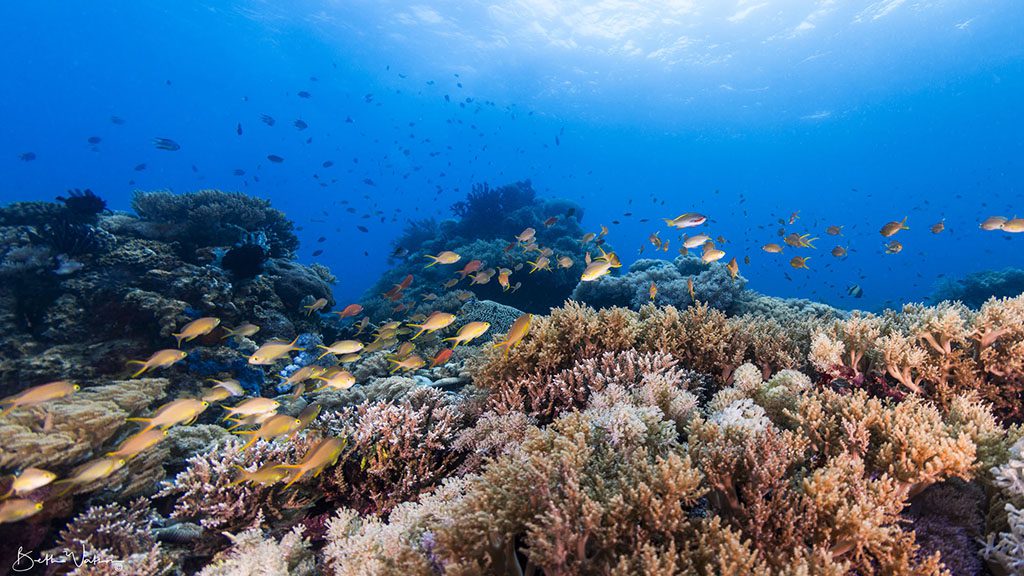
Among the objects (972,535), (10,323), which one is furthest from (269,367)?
(972,535)

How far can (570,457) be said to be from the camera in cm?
231

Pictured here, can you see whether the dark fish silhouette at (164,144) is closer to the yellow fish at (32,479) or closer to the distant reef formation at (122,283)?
the distant reef formation at (122,283)

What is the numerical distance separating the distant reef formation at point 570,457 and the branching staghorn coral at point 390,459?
0.07ft

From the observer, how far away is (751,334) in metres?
4.73

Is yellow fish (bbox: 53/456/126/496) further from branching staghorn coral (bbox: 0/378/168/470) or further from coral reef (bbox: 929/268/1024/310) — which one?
coral reef (bbox: 929/268/1024/310)

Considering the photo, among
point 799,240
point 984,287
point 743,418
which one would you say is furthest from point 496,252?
point 984,287

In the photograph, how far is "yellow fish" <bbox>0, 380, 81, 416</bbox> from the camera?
3477 millimetres

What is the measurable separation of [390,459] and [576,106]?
6711cm

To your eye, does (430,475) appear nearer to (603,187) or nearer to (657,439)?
(657,439)

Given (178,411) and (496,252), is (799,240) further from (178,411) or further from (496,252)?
(178,411)

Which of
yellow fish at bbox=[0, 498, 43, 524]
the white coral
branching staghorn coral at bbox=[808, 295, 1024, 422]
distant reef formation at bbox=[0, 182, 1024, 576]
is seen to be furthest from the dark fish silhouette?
branching staghorn coral at bbox=[808, 295, 1024, 422]

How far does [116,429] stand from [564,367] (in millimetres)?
4832

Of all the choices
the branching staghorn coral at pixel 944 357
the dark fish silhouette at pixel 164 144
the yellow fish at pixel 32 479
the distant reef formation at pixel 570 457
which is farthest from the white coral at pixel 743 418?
the dark fish silhouette at pixel 164 144

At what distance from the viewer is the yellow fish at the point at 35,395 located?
11.4 feet
